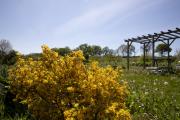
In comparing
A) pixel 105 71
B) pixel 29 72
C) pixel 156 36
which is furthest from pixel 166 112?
pixel 156 36

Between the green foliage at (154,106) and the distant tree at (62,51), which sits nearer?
the green foliage at (154,106)

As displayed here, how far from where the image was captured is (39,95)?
6.82 m

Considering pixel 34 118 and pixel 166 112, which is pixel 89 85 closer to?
pixel 34 118

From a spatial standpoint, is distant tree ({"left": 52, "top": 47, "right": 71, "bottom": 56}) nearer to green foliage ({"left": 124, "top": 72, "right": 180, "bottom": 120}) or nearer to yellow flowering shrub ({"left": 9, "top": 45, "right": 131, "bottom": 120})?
yellow flowering shrub ({"left": 9, "top": 45, "right": 131, "bottom": 120})

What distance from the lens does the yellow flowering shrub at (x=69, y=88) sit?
5.89m

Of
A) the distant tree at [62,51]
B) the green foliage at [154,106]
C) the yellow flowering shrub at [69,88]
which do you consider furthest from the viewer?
the distant tree at [62,51]

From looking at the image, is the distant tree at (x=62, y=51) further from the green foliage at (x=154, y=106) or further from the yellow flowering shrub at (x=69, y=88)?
the green foliage at (x=154, y=106)

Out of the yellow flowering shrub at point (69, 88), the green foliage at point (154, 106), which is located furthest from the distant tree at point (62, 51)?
the green foliage at point (154, 106)

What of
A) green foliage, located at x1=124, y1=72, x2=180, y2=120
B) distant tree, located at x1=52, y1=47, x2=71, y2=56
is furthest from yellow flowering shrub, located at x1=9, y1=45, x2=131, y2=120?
green foliage, located at x1=124, y1=72, x2=180, y2=120

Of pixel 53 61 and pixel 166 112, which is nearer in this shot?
pixel 53 61

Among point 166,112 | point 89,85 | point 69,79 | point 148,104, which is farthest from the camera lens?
point 148,104

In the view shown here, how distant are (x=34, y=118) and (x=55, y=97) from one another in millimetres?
1025

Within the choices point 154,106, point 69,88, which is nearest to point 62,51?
point 154,106

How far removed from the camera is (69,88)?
19.5 ft
